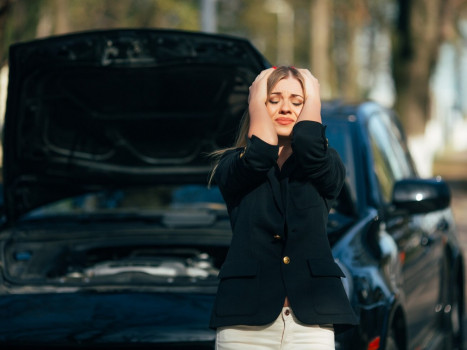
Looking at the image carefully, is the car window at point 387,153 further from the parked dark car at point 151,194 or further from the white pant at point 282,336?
the white pant at point 282,336

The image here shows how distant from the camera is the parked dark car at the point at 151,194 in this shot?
4445 mm

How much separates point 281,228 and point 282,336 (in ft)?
1.05

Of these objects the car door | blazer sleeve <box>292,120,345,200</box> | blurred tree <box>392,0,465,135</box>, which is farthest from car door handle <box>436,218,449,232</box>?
blurred tree <box>392,0,465,135</box>

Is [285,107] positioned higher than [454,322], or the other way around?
[285,107]

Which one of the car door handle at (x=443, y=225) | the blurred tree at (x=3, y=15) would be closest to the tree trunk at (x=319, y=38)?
the blurred tree at (x=3, y=15)

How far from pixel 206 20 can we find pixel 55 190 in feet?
27.3

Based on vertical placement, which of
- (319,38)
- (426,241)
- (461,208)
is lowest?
(461,208)

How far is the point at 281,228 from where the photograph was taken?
332 centimetres

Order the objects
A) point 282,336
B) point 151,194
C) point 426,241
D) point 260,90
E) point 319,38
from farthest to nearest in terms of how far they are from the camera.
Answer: point 319,38 → point 426,241 → point 151,194 → point 260,90 → point 282,336

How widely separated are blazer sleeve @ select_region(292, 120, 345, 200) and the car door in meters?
1.79

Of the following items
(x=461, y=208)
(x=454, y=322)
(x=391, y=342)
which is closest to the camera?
(x=391, y=342)

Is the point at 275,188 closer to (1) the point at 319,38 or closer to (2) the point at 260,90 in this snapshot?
(2) the point at 260,90

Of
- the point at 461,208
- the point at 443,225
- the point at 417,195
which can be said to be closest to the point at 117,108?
the point at 417,195

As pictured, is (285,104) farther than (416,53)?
No
